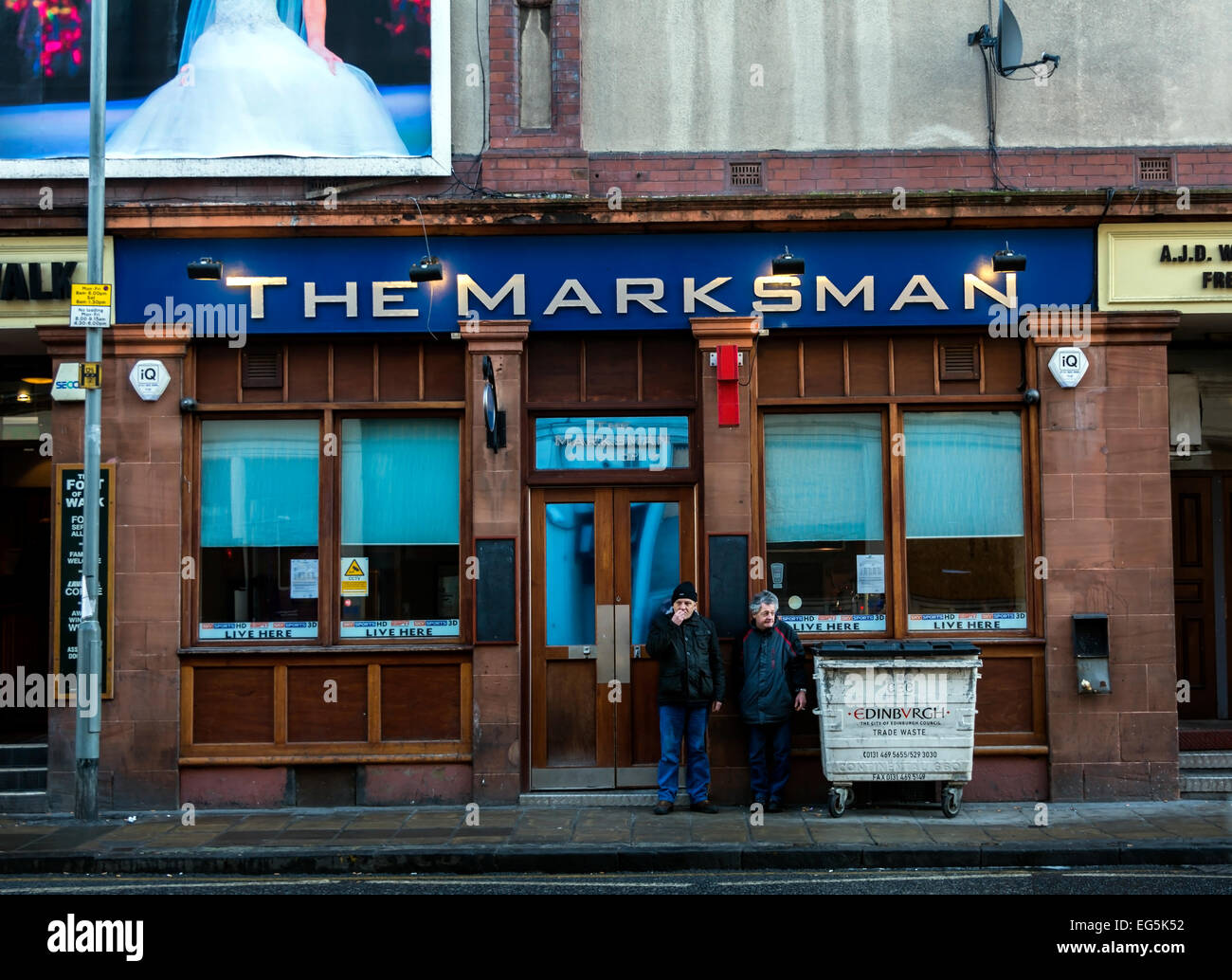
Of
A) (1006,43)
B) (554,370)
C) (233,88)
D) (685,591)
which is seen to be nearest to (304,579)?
(554,370)

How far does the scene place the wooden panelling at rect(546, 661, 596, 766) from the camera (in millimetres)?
11320

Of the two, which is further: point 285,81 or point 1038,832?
point 285,81

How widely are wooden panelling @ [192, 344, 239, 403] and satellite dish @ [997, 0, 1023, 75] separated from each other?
24.4ft

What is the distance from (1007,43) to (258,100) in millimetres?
6801

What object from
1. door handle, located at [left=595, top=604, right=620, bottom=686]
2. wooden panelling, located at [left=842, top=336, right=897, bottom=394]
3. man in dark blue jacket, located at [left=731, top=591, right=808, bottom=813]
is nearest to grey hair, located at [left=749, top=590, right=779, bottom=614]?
man in dark blue jacket, located at [left=731, top=591, right=808, bottom=813]

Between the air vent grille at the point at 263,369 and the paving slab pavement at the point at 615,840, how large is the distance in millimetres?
3835

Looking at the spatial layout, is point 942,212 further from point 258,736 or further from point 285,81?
point 258,736

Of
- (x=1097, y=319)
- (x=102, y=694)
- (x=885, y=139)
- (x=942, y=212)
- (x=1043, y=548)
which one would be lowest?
(x=102, y=694)

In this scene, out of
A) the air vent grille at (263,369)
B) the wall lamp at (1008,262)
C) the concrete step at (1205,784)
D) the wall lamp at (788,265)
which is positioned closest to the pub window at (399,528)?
the air vent grille at (263,369)

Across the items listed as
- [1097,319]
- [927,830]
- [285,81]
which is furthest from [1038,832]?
[285,81]

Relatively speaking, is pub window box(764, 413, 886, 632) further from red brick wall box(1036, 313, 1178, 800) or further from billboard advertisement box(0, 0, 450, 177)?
billboard advertisement box(0, 0, 450, 177)

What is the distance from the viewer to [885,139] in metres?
11.5

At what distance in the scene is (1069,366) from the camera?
1119 centimetres

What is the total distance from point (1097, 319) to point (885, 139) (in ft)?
8.18
